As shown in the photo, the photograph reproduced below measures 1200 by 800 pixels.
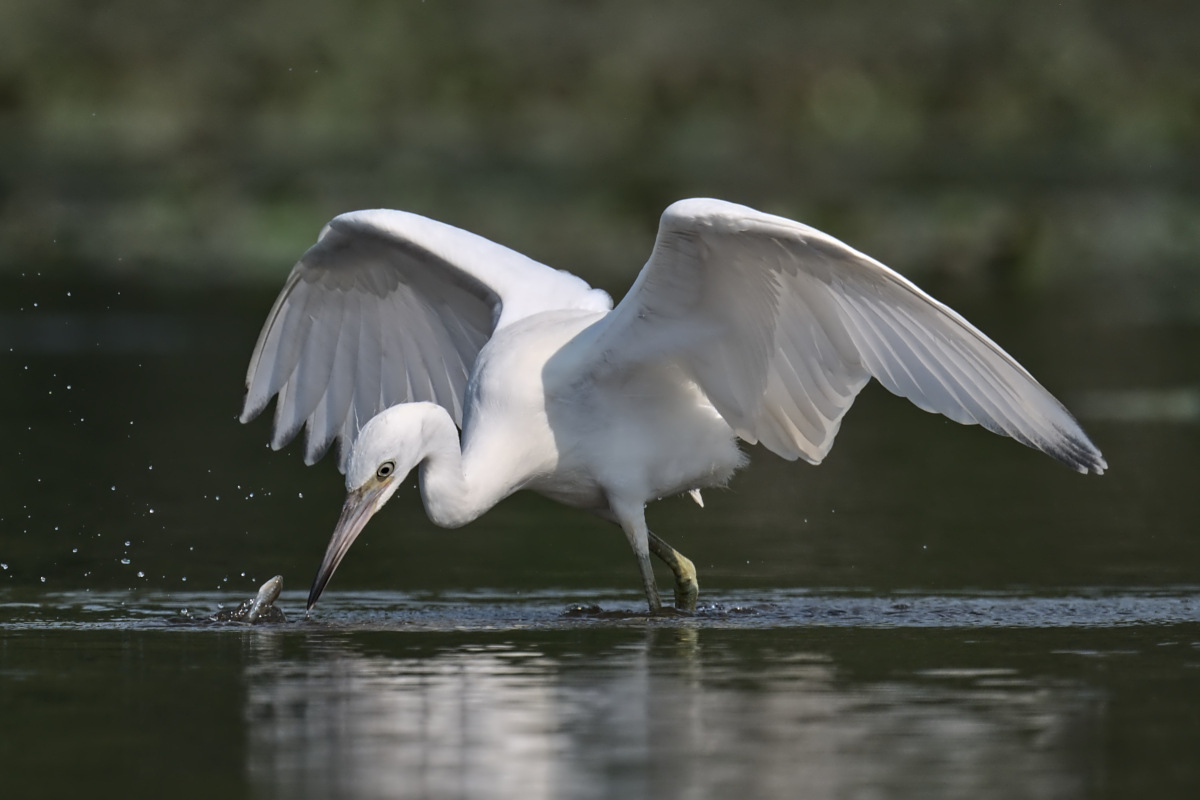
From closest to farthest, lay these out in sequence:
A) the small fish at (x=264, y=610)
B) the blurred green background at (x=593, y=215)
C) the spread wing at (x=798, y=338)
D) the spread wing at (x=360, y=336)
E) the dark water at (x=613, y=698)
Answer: the dark water at (x=613, y=698) < the spread wing at (x=798, y=338) < the small fish at (x=264, y=610) < the spread wing at (x=360, y=336) < the blurred green background at (x=593, y=215)

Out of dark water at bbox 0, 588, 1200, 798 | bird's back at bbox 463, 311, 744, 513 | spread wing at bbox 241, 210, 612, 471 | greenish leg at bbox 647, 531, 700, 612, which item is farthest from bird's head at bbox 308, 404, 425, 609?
spread wing at bbox 241, 210, 612, 471

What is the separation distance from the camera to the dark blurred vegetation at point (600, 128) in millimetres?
31719

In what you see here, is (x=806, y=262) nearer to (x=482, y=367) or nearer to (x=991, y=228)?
(x=482, y=367)

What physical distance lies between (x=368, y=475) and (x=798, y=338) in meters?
1.76

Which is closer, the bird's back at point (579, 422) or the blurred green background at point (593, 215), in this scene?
the bird's back at point (579, 422)

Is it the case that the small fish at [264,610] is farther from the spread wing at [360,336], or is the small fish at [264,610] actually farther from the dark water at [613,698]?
the spread wing at [360,336]

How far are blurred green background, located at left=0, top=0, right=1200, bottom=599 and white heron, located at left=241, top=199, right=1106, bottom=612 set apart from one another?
785 mm

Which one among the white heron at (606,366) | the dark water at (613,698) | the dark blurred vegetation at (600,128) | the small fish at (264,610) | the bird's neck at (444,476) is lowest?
the dark water at (613,698)

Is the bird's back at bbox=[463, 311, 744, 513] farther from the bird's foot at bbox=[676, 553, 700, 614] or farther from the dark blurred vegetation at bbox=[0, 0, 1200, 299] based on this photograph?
the dark blurred vegetation at bbox=[0, 0, 1200, 299]

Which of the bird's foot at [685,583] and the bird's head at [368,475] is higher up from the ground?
the bird's head at [368,475]

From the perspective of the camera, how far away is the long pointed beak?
8.89m

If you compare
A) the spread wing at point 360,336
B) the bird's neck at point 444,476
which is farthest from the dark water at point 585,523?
the spread wing at point 360,336

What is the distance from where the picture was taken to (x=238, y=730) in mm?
6898


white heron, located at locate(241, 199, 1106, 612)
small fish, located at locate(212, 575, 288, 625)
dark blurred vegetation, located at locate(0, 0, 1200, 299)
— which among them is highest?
dark blurred vegetation, located at locate(0, 0, 1200, 299)
